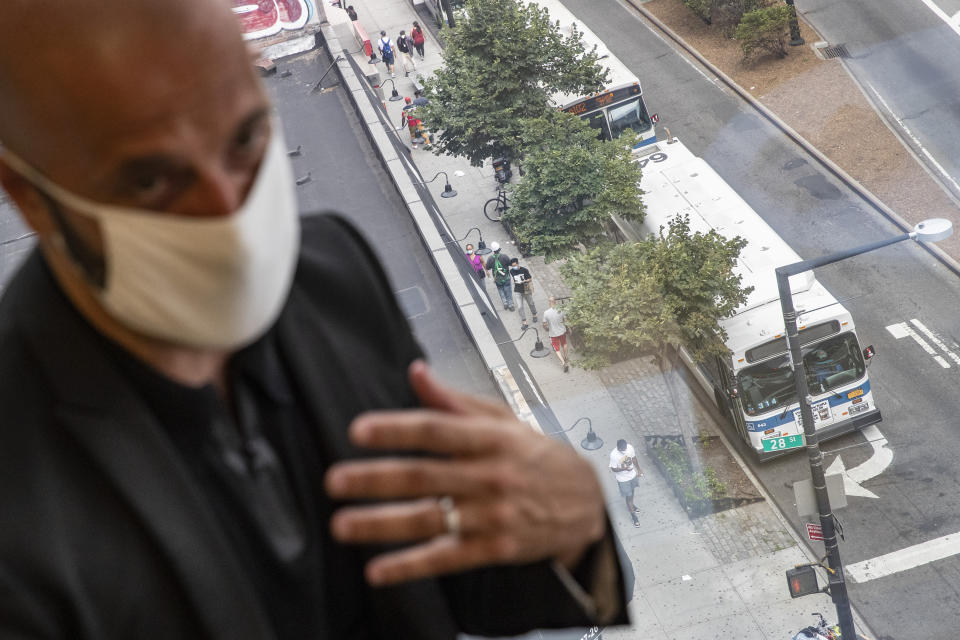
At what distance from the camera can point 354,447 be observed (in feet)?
6.44

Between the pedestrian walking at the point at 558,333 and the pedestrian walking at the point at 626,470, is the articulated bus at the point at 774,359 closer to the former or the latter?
the pedestrian walking at the point at 626,470

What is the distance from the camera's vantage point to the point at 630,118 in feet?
98.7

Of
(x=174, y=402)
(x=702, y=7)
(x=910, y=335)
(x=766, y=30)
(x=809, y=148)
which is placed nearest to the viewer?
(x=174, y=402)

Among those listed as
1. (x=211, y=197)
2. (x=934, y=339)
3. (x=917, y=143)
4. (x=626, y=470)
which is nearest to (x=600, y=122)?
(x=917, y=143)

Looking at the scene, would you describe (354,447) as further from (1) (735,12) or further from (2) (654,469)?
(1) (735,12)

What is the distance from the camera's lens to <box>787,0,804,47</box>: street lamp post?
35281 mm

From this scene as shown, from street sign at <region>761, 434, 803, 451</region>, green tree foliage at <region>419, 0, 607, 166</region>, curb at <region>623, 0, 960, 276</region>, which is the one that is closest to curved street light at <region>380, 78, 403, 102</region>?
green tree foliage at <region>419, 0, 607, 166</region>

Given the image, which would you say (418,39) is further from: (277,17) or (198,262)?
(198,262)

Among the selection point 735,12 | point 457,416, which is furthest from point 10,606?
point 735,12

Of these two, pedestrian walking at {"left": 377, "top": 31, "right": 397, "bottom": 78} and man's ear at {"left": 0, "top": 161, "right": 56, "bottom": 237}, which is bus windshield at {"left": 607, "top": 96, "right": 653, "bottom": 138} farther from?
man's ear at {"left": 0, "top": 161, "right": 56, "bottom": 237}

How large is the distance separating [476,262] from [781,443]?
29.4 feet

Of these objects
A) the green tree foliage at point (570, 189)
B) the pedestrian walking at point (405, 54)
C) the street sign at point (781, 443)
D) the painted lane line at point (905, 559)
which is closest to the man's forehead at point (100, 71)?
the painted lane line at point (905, 559)

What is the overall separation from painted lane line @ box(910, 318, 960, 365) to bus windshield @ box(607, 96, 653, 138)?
9197 mm

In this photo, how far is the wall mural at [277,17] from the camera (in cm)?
2556
